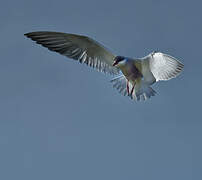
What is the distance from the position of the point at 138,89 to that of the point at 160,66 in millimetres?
350

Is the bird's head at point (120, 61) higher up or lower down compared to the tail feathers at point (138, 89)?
higher up

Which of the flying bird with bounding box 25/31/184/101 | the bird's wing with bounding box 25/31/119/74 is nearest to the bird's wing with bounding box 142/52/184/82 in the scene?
the flying bird with bounding box 25/31/184/101

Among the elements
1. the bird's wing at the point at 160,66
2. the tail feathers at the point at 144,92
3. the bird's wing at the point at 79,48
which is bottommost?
the tail feathers at the point at 144,92

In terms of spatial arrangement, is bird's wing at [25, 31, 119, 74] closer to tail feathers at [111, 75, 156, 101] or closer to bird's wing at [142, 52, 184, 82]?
tail feathers at [111, 75, 156, 101]

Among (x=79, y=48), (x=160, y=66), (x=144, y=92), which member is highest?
(x=79, y=48)

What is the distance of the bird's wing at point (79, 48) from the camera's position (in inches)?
184

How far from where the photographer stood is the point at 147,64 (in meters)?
4.95

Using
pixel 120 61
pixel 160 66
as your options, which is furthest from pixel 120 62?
pixel 160 66

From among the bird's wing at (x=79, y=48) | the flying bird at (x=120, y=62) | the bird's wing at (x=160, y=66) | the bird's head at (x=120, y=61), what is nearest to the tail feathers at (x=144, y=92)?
the flying bird at (x=120, y=62)

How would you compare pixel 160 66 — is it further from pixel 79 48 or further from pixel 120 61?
pixel 79 48

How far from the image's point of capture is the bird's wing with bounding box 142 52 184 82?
4625mm

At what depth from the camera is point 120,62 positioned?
506 centimetres

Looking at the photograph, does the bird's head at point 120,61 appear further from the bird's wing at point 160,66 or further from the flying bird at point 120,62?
the bird's wing at point 160,66

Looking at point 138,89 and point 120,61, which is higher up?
point 120,61
